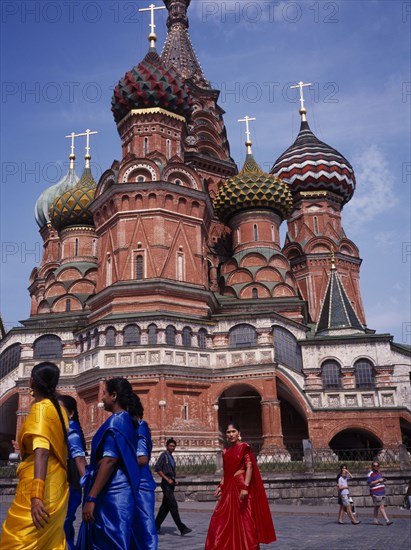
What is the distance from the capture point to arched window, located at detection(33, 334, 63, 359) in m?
28.8

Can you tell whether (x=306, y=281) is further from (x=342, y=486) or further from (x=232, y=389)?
(x=342, y=486)

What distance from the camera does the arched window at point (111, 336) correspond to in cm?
2578

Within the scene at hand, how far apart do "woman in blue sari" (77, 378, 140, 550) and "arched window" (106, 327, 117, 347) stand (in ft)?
70.4

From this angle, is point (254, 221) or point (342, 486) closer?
point (342, 486)

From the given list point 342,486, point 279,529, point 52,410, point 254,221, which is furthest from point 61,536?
point 254,221

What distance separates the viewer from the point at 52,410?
4223 mm

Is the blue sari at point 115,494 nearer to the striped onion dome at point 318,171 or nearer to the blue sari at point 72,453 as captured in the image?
the blue sari at point 72,453

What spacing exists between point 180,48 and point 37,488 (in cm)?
4465

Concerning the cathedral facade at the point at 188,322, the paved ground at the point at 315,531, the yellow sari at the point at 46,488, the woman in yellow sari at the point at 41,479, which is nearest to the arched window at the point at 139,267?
the cathedral facade at the point at 188,322

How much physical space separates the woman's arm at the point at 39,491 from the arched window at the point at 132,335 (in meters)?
21.6

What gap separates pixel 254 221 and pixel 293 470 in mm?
17986

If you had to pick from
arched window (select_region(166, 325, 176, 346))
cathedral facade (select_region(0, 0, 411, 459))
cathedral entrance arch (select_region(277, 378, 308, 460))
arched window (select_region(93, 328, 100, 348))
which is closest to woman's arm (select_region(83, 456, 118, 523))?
cathedral facade (select_region(0, 0, 411, 459))

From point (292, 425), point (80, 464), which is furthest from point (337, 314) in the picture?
point (80, 464)

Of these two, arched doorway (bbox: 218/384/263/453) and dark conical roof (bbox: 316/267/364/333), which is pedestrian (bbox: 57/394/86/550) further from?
dark conical roof (bbox: 316/267/364/333)
